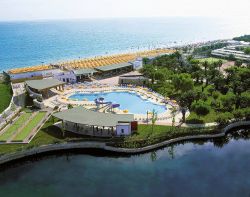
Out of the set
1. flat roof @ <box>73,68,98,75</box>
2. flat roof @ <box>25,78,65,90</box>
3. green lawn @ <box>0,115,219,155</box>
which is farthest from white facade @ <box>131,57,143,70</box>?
green lawn @ <box>0,115,219,155</box>

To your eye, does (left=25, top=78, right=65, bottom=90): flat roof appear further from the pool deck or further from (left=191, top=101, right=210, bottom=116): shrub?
(left=191, top=101, right=210, bottom=116): shrub

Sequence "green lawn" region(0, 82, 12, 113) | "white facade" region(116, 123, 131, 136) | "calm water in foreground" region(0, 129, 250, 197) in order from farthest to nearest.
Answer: "green lawn" region(0, 82, 12, 113) → "white facade" region(116, 123, 131, 136) → "calm water in foreground" region(0, 129, 250, 197)

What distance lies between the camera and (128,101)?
73.9 meters

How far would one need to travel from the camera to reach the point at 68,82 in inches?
3632

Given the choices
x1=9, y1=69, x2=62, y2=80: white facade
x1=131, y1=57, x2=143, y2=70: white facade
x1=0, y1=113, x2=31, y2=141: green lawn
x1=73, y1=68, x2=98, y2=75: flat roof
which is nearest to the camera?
x1=0, y1=113, x2=31, y2=141: green lawn

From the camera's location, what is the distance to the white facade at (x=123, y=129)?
170ft

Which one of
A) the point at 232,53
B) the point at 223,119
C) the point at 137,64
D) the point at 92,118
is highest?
the point at 232,53

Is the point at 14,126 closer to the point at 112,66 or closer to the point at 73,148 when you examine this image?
the point at 73,148

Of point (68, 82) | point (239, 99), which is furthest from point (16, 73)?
point (239, 99)

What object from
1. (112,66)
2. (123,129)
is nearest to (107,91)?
(112,66)

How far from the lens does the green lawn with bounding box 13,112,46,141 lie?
52.5m

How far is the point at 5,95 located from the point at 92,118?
3743cm

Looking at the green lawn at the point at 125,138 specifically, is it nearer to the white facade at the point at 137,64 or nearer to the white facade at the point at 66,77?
the white facade at the point at 66,77

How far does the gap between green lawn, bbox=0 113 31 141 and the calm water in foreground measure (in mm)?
9454
